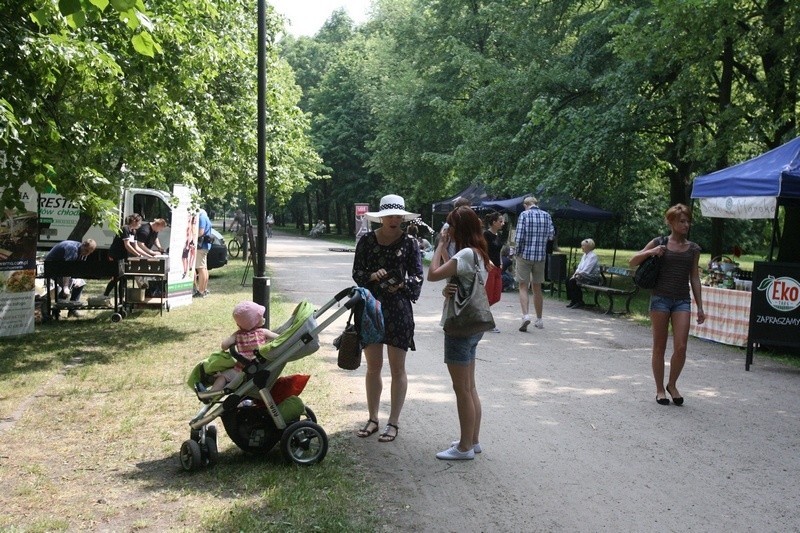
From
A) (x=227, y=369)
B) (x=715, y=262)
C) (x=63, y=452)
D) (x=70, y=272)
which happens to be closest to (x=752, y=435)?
(x=227, y=369)

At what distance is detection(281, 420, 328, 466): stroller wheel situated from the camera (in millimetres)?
5637

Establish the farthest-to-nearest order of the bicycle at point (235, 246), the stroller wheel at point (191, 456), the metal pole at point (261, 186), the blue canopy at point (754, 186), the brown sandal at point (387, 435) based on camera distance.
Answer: the bicycle at point (235, 246) → the blue canopy at point (754, 186) → the metal pole at point (261, 186) → the brown sandal at point (387, 435) → the stroller wheel at point (191, 456)

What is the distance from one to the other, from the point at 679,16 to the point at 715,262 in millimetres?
4688

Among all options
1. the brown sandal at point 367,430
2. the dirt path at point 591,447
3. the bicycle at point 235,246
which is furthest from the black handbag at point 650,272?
the bicycle at point 235,246

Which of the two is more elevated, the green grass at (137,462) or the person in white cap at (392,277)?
the person in white cap at (392,277)

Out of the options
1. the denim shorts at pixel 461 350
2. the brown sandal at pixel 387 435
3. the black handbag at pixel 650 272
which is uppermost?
the black handbag at pixel 650 272

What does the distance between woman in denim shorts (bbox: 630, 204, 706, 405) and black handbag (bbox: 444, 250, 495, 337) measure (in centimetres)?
248

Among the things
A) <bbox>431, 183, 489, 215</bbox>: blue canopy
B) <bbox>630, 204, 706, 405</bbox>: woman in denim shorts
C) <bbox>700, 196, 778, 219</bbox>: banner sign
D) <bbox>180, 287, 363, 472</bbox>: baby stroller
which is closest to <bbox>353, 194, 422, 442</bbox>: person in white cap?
<bbox>180, 287, 363, 472</bbox>: baby stroller

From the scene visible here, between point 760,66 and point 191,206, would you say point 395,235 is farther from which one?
point 760,66

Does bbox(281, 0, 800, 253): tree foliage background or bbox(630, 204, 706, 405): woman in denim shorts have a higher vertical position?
bbox(281, 0, 800, 253): tree foliage background

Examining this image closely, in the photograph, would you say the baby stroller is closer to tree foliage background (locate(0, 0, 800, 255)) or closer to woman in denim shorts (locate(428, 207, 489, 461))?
woman in denim shorts (locate(428, 207, 489, 461))

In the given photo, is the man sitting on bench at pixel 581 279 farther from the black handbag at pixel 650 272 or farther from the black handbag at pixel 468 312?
the black handbag at pixel 468 312

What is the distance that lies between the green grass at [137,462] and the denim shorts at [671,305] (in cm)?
319

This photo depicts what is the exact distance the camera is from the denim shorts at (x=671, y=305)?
25.4 feet
